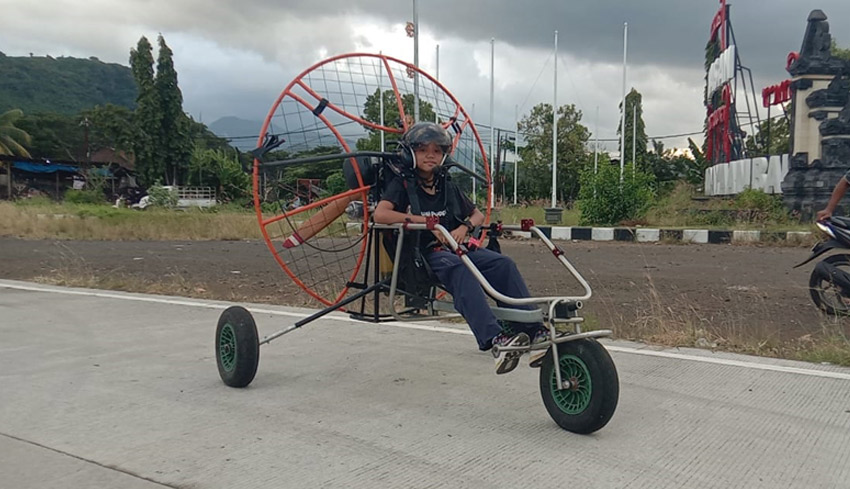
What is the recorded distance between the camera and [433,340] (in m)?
5.38

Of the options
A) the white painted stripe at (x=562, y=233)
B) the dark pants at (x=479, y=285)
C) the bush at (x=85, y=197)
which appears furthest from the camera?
the bush at (x=85, y=197)

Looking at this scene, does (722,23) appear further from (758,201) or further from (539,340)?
(539,340)

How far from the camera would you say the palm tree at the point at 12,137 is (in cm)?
5009

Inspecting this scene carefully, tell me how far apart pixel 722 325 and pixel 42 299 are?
7.05 metres

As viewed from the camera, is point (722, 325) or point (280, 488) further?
point (722, 325)

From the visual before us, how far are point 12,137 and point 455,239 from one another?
5820 centimetres

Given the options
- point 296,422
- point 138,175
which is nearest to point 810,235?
point 296,422

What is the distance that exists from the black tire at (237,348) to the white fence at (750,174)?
57.3 feet

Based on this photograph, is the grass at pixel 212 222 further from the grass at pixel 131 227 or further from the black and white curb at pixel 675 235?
the black and white curb at pixel 675 235

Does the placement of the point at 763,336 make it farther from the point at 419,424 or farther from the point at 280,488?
the point at 280,488

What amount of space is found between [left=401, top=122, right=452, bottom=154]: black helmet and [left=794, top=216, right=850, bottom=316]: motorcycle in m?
3.99

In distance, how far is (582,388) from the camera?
310cm

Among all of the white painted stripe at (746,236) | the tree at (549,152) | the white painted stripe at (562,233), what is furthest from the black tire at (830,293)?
the tree at (549,152)

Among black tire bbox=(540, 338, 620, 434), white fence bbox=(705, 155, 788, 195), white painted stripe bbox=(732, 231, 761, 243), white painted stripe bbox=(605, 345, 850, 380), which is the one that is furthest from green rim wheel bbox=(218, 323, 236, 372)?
white fence bbox=(705, 155, 788, 195)
